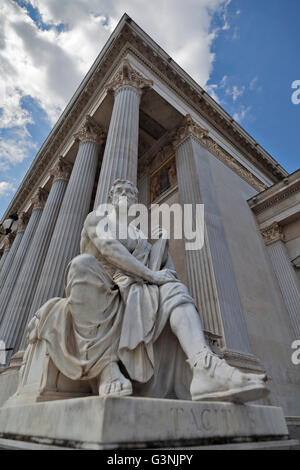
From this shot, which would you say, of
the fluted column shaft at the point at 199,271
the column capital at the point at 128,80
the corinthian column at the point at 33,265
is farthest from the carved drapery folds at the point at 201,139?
the corinthian column at the point at 33,265

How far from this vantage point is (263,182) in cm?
1523

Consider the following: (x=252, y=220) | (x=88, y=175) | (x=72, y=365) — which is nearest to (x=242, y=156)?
(x=252, y=220)

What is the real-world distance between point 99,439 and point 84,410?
0.20 meters

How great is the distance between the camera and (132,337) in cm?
209

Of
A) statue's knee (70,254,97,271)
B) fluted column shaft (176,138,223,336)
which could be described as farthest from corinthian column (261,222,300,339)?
statue's knee (70,254,97,271)

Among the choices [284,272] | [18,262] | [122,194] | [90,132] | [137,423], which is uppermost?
[90,132]

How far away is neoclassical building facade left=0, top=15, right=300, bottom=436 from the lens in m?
6.83

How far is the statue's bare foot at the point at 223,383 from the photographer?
1.70 metres

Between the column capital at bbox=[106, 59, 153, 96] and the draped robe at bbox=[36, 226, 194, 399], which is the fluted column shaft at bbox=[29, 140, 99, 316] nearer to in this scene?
the column capital at bbox=[106, 59, 153, 96]

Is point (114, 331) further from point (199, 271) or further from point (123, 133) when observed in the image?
point (123, 133)

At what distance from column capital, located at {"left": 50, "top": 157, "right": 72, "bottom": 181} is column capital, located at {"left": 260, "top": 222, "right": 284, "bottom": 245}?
32.6 ft

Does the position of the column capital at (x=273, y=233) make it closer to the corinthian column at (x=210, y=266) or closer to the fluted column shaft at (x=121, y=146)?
the corinthian column at (x=210, y=266)

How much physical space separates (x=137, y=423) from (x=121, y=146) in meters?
6.93

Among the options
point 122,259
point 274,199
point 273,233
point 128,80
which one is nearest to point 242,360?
point 122,259
